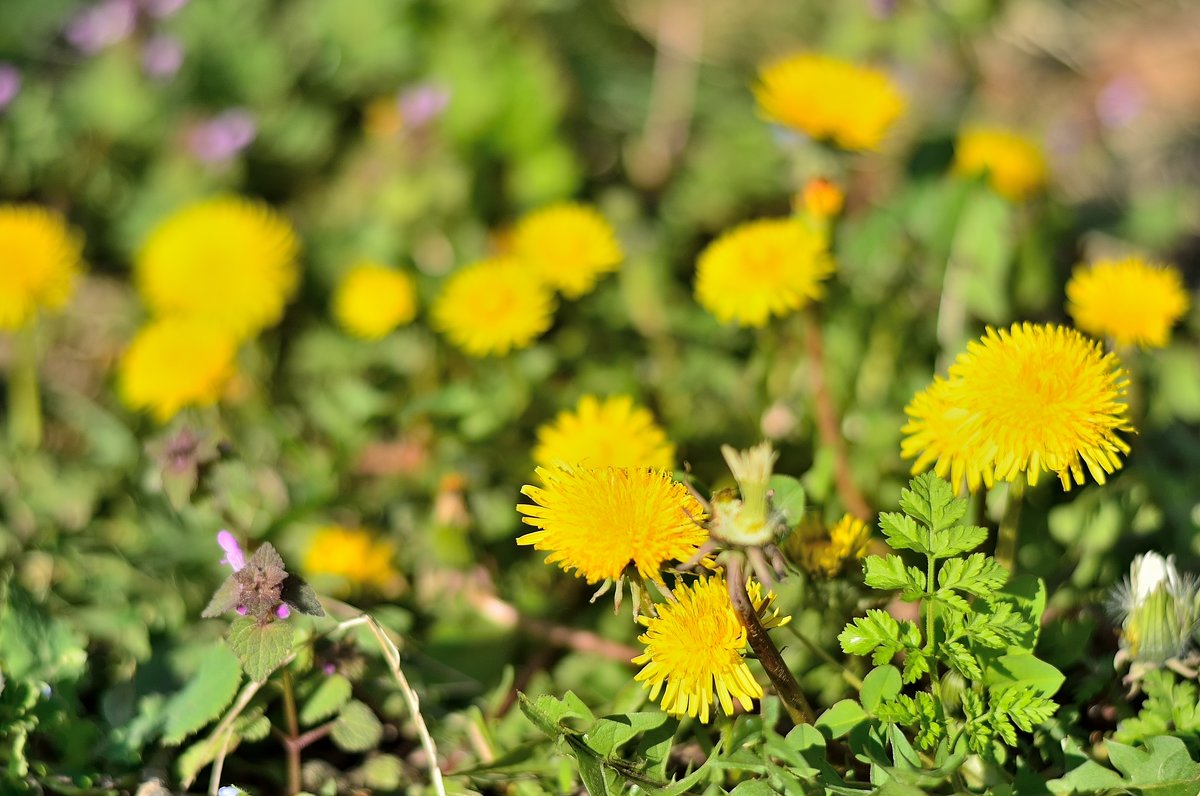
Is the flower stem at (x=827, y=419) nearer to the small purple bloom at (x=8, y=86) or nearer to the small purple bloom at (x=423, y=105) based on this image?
the small purple bloom at (x=423, y=105)

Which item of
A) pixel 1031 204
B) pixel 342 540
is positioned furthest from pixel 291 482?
pixel 1031 204

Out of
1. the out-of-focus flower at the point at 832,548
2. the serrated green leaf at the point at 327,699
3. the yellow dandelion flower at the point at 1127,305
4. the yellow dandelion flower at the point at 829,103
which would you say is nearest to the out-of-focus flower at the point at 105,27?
the yellow dandelion flower at the point at 829,103

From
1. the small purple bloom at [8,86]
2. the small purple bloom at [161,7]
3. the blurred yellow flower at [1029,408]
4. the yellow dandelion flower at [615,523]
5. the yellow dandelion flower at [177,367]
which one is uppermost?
the blurred yellow flower at [1029,408]

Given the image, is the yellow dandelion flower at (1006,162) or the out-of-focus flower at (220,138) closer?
the yellow dandelion flower at (1006,162)

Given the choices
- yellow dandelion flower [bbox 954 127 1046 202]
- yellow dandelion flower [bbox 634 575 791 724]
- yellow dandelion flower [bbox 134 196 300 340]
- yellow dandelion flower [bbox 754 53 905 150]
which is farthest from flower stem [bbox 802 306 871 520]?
yellow dandelion flower [bbox 134 196 300 340]

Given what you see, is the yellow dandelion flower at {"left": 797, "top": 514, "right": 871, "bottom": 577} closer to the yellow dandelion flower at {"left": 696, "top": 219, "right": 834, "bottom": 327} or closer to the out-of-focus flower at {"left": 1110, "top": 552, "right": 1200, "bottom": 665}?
the out-of-focus flower at {"left": 1110, "top": 552, "right": 1200, "bottom": 665}

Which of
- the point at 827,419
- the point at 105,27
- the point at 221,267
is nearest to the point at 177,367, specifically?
the point at 221,267

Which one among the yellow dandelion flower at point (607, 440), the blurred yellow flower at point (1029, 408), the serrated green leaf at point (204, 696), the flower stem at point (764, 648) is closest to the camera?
the flower stem at point (764, 648)
